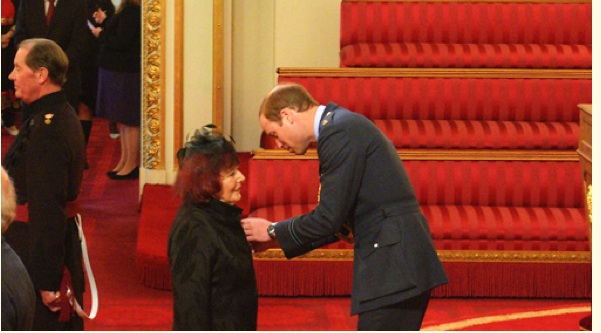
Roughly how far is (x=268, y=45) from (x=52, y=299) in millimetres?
4971

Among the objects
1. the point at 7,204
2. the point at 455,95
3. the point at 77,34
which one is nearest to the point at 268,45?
the point at 77,34

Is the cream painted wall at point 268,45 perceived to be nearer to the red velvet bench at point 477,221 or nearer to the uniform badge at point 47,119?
the red velvet bench at point 477,221

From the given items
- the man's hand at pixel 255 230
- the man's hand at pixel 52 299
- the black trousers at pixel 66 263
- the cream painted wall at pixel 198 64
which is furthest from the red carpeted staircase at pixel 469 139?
the man's hand at pixel 255 230

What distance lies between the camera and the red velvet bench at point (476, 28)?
26.0 feet

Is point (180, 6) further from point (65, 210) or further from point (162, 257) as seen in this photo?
point (65, 210)

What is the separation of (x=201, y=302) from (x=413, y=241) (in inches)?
27.4

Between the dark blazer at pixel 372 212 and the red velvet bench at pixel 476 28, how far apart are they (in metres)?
4.46

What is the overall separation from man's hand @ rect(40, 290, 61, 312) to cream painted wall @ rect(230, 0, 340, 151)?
475 centimetres

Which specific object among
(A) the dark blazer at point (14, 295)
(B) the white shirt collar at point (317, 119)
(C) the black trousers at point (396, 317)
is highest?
(B) the white shirt collar at point (317, 119)

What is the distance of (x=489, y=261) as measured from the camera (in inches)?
233

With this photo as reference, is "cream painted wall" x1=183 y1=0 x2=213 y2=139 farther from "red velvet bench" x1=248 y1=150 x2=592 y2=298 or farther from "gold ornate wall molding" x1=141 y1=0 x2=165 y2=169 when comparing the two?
"red velvet bench" x1=248 y1=150 x2=592 y2=298

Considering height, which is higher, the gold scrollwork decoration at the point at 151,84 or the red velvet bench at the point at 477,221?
the gold scrollwork decoration at the point at 151,84

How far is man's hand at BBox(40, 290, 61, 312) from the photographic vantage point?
3.92 meters

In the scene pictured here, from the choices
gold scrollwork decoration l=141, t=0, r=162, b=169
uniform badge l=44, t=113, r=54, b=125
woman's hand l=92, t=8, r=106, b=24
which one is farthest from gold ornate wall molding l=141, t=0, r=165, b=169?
uniform badge l=44, t=113, r=54, b=125
